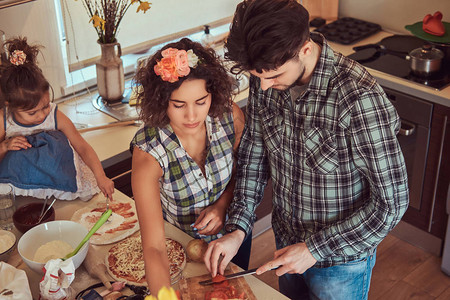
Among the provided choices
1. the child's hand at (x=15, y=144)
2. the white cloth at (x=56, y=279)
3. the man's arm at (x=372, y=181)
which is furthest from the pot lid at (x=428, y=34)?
the white cloth at (x=56, y=279)

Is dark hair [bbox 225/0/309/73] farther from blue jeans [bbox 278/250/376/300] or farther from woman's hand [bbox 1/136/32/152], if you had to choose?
woman's hand [bbox 1/136/32/152]

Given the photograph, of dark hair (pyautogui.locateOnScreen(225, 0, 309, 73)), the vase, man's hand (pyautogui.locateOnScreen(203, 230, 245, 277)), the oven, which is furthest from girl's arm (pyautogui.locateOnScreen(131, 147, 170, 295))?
the oven

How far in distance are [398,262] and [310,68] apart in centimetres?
176

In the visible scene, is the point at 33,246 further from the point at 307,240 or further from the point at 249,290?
the point at 307,240

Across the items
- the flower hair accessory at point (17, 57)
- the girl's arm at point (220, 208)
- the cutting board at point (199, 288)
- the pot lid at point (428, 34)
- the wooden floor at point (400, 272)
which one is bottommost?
the wooden floor at point (400, 272)

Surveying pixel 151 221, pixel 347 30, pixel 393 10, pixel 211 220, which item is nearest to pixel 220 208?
pixel 211 220

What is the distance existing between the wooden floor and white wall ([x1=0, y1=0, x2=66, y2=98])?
1.28m

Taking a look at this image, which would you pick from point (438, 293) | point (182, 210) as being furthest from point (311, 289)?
point (438, 293)

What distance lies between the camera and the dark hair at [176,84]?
1585 mm

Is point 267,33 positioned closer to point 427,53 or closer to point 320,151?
point 320,151

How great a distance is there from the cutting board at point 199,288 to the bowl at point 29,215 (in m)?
0.54

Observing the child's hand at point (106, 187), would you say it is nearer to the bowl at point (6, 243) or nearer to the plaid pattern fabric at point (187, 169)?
the plaid pattern fabric at point (187, 169)

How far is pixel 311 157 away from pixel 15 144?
102cm

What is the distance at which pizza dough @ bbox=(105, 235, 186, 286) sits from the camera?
1576 mm
